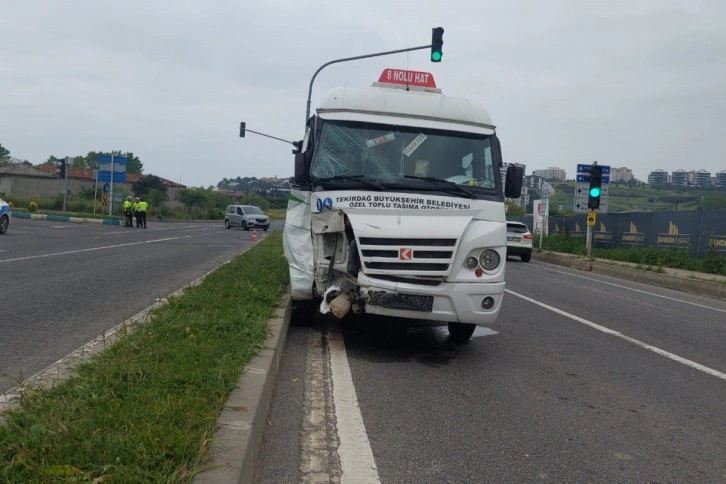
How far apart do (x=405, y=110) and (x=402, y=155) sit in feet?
1.90

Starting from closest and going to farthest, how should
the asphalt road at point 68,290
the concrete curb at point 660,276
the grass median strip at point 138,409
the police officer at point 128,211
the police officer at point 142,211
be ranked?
the grass median strip at point 138,409 → the asphalt road at point 68,290 → the concrete curb at point 660,276 → the police officer at point 142,211 → the police officer at point 128,211

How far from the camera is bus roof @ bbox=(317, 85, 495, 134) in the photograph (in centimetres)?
754

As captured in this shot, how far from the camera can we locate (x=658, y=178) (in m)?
50.2

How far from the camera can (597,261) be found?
23719mm

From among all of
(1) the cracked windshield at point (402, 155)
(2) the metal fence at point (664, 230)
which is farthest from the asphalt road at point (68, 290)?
(2) the metal fence at point (664, 230)

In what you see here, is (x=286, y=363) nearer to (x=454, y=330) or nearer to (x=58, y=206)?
(x=454, y=330)

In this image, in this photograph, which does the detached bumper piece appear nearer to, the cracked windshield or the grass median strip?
the grass median strip

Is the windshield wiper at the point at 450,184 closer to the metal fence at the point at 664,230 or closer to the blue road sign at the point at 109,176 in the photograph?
the metal fence at the point at 664,230

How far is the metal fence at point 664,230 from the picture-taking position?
67.8 feet

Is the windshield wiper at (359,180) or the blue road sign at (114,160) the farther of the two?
the blue road sign at (114,160)

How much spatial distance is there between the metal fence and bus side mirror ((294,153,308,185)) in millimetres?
16911

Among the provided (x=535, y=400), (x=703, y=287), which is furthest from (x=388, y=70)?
(x=703, y=287)

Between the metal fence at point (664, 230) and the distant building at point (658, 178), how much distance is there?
64.8 feet

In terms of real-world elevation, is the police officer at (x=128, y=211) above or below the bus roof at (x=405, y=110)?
below
